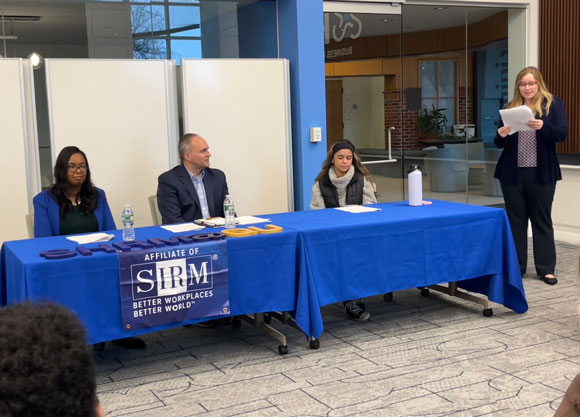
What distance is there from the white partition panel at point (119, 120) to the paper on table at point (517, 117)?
8.24 feet

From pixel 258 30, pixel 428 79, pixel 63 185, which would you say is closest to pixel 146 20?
pixel 258 30

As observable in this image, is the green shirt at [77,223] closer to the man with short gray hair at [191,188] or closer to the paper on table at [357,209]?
the man with short gray hair at [191,188]

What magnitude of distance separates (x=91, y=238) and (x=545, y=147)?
348 cm

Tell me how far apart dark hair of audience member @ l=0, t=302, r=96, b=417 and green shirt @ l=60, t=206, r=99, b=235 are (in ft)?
12.0

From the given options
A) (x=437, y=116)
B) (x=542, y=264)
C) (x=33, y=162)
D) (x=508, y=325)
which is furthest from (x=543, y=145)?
(x=33, y=162)

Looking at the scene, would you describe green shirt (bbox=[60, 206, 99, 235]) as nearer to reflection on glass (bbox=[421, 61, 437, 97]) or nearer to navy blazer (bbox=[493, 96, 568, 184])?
navy blazer (bbox=[493, 96, 568, 184])

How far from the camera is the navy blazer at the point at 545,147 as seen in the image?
5426mm

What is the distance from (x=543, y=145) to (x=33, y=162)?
12.5 feet

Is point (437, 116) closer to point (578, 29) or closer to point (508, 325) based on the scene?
point (578, 29)

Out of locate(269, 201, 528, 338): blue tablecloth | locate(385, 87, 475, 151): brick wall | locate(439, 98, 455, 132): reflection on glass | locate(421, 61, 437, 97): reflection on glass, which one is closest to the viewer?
locate(269, 201, 528, 338): blue tablecloth

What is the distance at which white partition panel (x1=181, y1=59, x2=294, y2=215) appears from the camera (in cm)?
569

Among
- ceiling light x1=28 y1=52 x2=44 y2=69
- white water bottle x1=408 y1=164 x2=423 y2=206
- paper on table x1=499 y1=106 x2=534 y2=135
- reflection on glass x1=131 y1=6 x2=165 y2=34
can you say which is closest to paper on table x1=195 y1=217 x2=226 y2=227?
white water bottle x1=408 y1=164 x2=423 y2=206

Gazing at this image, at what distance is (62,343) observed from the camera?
863 millimetres

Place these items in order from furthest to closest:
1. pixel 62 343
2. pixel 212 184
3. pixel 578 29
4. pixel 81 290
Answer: pixel 578 29 → pixel 212 184 → pixel 81 290 → pixel 62 343
